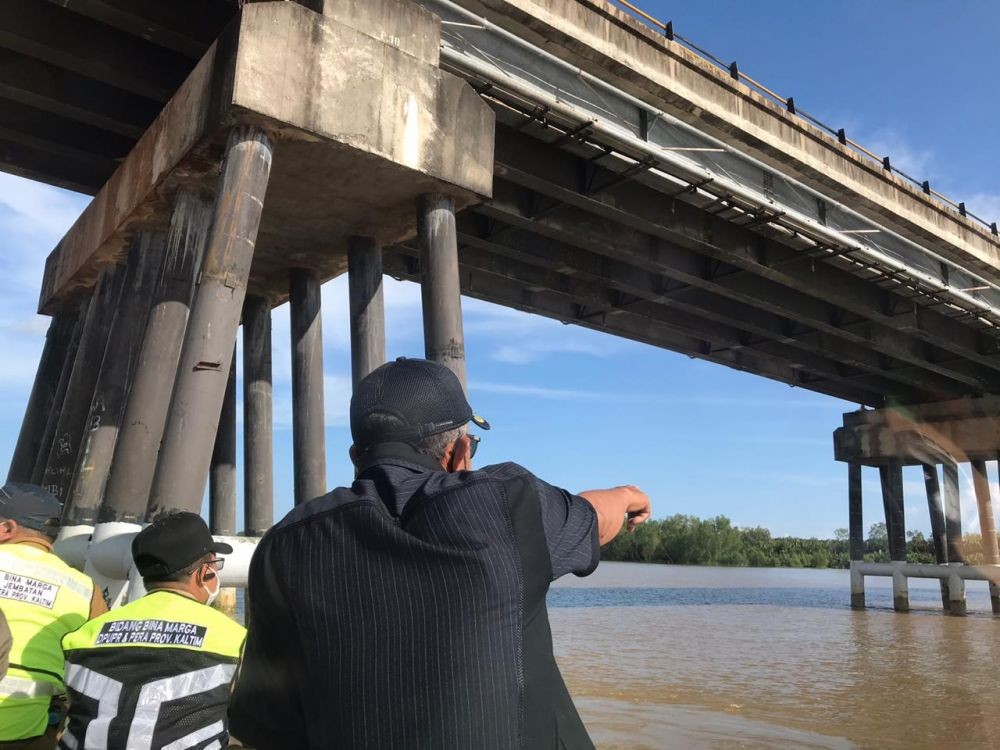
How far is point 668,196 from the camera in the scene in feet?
45.1

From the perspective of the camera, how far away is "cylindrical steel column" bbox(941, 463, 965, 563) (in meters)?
27.4

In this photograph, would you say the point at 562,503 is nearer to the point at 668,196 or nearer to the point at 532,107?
the point at 532,107

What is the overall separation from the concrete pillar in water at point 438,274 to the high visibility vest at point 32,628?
16.2ft

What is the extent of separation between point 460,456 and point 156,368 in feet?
23.4

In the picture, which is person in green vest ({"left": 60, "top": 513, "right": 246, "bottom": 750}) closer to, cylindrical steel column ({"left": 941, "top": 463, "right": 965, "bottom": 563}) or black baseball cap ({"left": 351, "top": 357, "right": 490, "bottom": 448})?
black baseball cap ({"left": 351, "top": 357, "right": 490, "bottom": 448})

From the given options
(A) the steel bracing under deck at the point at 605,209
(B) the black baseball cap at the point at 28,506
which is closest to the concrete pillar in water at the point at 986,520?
(A) the steel bracing under deck at the point at 605,209

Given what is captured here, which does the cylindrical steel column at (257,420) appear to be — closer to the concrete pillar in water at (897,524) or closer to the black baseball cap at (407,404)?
the black baseball cap at (407,404)

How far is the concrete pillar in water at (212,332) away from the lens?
20.7 feet

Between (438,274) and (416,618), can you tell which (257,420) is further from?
(416,618)

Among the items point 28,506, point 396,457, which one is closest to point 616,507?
point 396,457

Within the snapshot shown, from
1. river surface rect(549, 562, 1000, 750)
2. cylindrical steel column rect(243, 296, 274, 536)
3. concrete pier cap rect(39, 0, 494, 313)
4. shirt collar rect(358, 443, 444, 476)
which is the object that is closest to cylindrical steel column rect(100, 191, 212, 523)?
concrete pier cap rect(39, 0, 494, 313)

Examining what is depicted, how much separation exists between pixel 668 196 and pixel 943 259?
7212 millimetres

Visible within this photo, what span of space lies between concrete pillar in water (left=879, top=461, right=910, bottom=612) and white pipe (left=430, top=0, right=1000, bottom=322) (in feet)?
41.4

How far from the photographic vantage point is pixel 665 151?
11578mm
